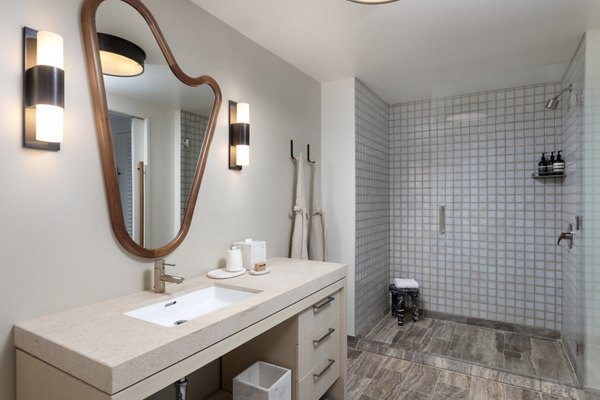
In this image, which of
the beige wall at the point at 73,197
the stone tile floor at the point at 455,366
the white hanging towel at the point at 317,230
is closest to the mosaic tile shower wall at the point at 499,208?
the stone tile floor at the point at 455,366

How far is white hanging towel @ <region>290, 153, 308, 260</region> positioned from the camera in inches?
103

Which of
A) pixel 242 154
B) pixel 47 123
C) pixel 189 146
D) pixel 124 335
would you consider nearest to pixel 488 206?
pixel 242 154

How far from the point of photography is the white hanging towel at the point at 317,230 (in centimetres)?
283

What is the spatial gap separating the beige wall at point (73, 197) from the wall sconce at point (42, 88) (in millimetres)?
31

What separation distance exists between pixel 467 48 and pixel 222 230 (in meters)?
2.17

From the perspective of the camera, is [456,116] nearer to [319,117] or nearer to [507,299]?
[319,117]

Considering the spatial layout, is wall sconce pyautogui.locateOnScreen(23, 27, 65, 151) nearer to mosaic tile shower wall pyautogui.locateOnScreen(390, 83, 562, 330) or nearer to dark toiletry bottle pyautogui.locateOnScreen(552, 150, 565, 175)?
mosaic tile shower wall pyautogui.locateOnScreen(390, 83, 562, 330)

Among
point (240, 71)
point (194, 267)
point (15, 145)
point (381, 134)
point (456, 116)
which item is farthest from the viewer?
point (381, 134)

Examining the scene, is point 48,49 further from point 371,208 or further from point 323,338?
point 371,208

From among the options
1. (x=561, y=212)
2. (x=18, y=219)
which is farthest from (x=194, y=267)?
(x=561, y=212)

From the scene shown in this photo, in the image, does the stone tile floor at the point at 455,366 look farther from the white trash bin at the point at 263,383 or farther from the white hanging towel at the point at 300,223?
the white hanging towel at the point at 300,223

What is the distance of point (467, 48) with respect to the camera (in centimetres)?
243

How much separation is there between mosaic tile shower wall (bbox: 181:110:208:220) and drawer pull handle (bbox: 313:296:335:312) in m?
0.88

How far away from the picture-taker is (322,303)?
6.14 ft
